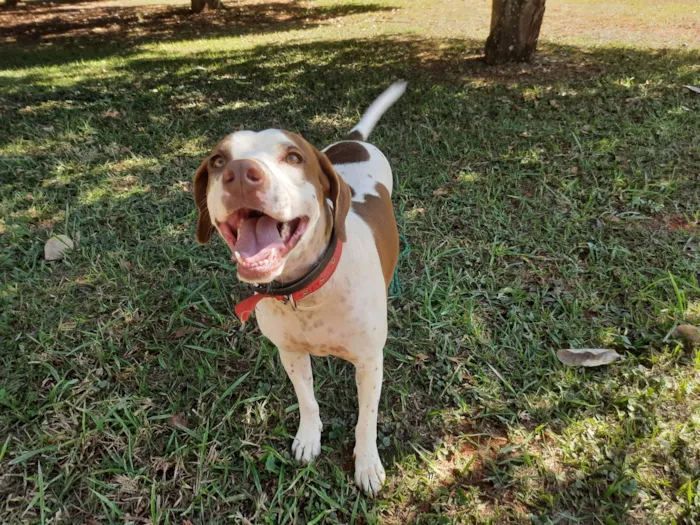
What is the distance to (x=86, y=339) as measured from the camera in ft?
9.96

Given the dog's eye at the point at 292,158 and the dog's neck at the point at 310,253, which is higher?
the dog's eye at the point at 292,158

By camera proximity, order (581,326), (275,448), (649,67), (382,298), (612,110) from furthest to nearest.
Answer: (649,67) → (612,110) → (581,326) → (275,448) → (382,298)

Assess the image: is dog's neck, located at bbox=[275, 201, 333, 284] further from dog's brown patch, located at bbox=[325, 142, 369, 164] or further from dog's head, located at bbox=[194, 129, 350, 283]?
dog's brown patch, located at bbox=[325, 142, 369, 164]

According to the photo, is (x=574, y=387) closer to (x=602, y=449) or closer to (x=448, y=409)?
(x=602, y=449)

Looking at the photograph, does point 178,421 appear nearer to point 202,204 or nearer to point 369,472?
point 369,472

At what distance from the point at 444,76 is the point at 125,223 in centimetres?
504

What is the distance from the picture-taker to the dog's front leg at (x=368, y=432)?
221 cm

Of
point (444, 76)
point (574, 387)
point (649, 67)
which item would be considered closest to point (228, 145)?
point (574, 387)

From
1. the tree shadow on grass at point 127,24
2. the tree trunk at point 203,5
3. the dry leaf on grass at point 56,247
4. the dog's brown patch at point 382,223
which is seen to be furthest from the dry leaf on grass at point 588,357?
the tree trunk at point 203,5

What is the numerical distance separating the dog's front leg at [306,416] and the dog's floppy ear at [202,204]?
79cm

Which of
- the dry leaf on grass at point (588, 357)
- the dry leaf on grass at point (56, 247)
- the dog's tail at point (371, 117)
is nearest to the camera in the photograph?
the dry leaf on grass at point (588, 357)

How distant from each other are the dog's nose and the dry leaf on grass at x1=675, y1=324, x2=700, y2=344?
272 cm

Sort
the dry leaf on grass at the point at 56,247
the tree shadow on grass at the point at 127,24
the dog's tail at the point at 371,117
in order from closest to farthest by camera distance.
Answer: the dog's tail at the point at 371,117
the dry leaf on grass at the point at 56,247
the tree shadow on grass at the point at 127,24

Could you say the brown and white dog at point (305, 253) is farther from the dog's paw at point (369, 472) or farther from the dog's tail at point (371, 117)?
the dog's tail at point (371, 117)
